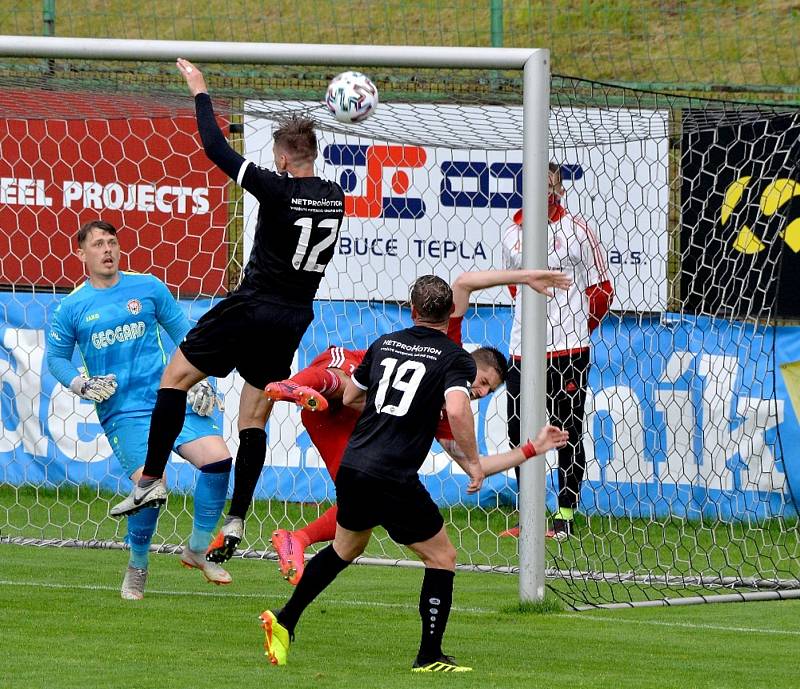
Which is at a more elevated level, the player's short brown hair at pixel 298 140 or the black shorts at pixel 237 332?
the player's short brown hair at pixel 298 140

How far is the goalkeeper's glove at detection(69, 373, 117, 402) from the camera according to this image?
24.7 feet

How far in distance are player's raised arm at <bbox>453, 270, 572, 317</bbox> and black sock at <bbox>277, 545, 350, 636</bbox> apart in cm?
128

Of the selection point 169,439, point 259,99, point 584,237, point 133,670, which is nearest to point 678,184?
point 584,237

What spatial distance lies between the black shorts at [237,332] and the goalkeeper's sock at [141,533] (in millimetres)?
967

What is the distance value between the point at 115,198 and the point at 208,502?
4.30 metres

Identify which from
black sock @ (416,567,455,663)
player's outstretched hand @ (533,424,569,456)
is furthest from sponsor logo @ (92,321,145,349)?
player's outstretched hand @ (533,424,569,456)

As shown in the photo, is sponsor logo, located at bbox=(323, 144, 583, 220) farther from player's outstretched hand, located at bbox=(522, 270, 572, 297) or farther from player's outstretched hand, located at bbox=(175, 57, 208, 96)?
player's outstretched hand, located at bbox=(522, 270, 572, 297)

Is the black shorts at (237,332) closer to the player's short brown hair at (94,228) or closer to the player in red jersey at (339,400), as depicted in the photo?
the player in red jersey at (339,400)

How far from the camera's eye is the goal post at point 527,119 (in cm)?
730

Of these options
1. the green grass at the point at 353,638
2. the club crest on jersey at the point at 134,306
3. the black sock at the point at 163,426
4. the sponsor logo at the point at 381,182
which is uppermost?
the sponsor logo at the point at 381,182

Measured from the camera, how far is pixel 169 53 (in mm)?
7434

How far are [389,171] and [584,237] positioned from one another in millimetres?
1921

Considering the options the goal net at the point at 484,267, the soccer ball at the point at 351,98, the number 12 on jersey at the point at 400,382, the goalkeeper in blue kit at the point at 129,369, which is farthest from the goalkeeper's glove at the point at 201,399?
the number 12 on jersey at the point at 400,382

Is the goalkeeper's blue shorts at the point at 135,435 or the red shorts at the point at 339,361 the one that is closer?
the red shorts at the point at 339,361
